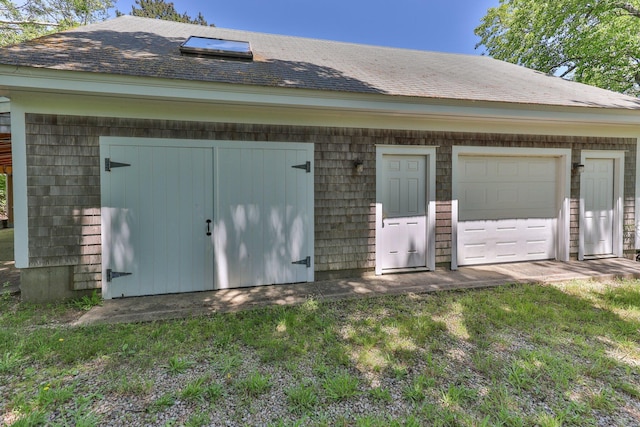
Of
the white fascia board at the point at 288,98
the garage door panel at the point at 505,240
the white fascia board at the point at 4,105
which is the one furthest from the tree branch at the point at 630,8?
the white fascia board at the point at 4,105

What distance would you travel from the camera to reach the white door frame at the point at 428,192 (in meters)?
4.58

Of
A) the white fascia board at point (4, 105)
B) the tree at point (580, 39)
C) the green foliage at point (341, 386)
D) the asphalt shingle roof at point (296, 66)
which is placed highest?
the tree at point (580, 39)

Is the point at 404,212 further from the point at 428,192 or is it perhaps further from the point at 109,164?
the point at 109,164

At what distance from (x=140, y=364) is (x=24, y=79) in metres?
3.01

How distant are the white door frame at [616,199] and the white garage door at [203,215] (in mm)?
4737

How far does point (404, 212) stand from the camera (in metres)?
4.77

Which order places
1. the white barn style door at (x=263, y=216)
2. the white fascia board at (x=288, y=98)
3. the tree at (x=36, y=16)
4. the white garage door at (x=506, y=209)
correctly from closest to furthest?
1. the white fascia board at (x=288, y=98)
2. the white barn style door at (x=263, y=216)
3. the white garage door at (x=506, y=209)
4. the tree at (x=36, y=16)

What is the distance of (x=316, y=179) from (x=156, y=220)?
213 cm

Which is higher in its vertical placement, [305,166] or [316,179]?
[305,166]

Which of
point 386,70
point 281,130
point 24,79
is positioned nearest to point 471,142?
point 386,70

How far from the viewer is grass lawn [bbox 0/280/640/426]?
188 cm

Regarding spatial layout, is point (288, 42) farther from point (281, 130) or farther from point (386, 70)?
point (281, 130)

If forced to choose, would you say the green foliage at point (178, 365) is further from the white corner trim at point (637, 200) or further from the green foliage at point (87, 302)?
the white corner trim at point (637, 200)

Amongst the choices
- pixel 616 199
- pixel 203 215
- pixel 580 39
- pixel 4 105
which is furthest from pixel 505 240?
pixel 580 39
